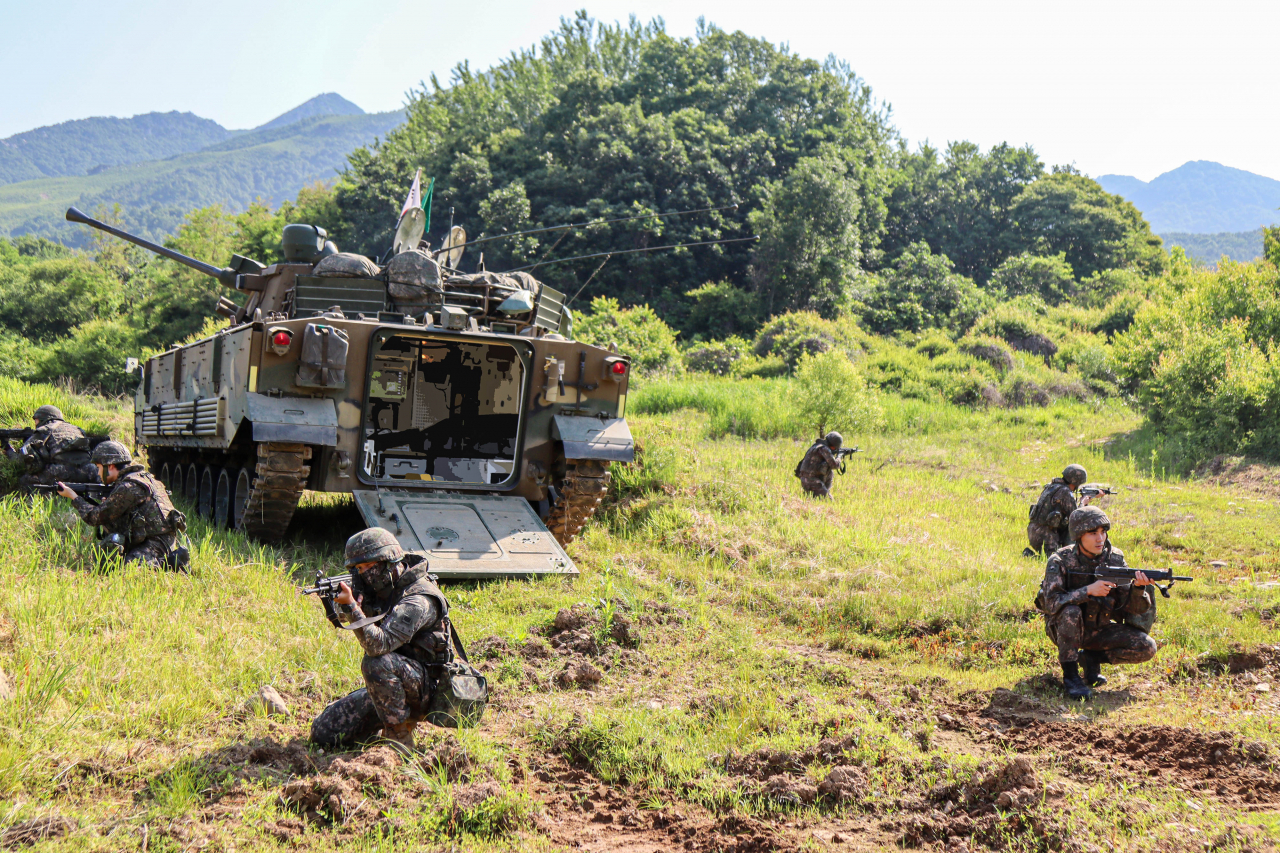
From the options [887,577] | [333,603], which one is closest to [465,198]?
[887,577]

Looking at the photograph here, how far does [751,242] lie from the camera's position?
1435 inches

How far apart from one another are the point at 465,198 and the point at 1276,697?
109 ft

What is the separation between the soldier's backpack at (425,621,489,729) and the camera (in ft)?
15.3

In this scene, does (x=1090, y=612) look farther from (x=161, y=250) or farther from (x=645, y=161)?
(x=645, y=161)

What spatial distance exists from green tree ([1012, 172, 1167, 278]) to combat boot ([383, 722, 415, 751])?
38692mm

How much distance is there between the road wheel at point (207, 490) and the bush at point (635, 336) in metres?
14.4

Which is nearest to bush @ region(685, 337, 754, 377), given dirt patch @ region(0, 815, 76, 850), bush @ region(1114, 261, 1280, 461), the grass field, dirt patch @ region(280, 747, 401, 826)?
bush @ region(1114, 261, 1280, 461)

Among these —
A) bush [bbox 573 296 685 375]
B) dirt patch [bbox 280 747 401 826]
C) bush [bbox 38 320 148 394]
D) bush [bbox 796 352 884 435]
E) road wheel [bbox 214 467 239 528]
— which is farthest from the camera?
bush [bbox 38 320 148 394]

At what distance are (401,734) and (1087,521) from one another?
4125mm

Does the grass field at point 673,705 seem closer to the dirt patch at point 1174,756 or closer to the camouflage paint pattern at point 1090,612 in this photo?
the dirt patch at point 1174,756

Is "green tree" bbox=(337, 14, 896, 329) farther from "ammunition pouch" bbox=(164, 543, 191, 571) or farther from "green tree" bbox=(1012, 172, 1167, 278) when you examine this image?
"ammunition pouch" bbox=(164, 543, 191, 571)

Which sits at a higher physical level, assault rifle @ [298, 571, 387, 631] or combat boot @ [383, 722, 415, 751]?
assault rifle @ [298, 571, 387, 631]

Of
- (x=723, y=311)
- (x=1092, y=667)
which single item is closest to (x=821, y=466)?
(x=1092, y=667)

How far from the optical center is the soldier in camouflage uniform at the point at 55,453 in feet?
30.9
